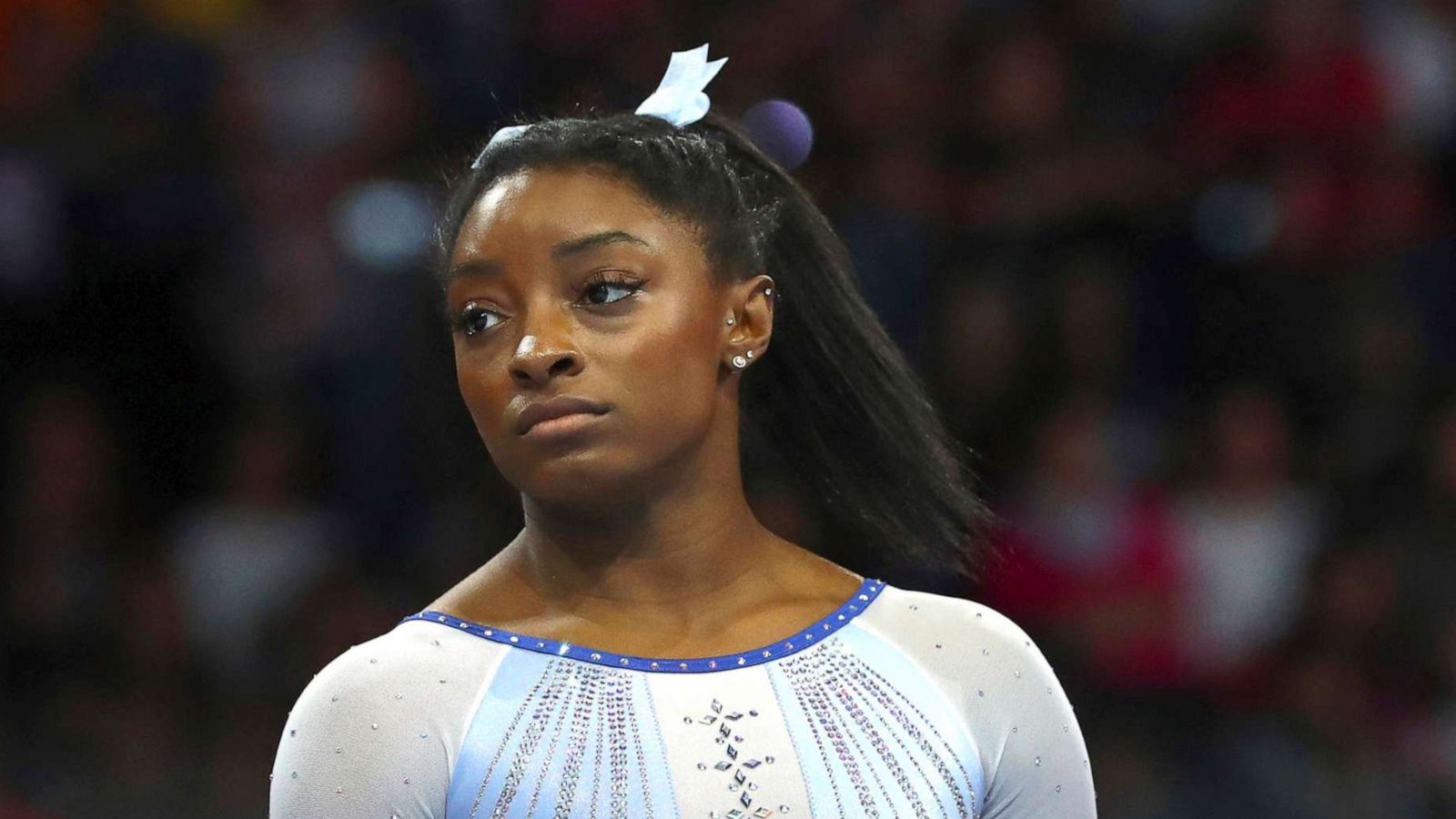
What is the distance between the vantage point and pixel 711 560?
200cm

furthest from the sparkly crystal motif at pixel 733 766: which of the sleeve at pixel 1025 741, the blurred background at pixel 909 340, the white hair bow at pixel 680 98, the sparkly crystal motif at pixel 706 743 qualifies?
the blurred background at pixel 909 340

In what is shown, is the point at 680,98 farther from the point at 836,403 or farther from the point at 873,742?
the point at 873,742

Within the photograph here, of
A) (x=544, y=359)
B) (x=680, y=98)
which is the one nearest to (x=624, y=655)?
(x=544, y=359)

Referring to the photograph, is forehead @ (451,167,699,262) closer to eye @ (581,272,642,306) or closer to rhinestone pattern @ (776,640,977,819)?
eye @ (581,272,642,306)

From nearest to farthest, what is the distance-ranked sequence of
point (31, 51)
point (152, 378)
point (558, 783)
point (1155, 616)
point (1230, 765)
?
point (558, 783), point (1230, 765), point (1155, 616), point (152, 378), point (31, 51)

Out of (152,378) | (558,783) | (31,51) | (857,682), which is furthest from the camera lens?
(31,51)

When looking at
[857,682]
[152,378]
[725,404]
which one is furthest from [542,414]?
[152,378]

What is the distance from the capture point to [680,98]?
2.11 m

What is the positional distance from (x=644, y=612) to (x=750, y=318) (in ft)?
1.06

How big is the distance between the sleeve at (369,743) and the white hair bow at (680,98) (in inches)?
21.7

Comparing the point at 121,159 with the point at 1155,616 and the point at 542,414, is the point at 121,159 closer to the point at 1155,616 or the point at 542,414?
the point at 1155,616

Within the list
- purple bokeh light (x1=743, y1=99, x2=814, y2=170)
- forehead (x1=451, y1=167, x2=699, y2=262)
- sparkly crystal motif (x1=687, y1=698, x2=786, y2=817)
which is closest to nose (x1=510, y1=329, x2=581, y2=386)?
forehead (x1=451, y1=167, x2=699, y2=262)

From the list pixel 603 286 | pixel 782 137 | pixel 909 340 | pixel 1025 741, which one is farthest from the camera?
pixel 909 340

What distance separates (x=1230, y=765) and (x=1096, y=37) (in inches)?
81.8
